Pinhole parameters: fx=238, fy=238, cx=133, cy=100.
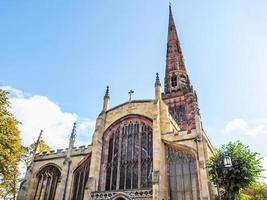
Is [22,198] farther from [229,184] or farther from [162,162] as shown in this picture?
[229,184]

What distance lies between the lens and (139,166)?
18.3 metres

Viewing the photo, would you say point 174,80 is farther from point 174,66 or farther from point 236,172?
point 236,172

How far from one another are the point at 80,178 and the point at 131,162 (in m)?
5.26

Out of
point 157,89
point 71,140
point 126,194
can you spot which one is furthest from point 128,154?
point 71,140

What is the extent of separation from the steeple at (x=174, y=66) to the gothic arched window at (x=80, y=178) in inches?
718

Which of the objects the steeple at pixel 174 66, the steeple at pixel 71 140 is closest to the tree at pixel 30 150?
the steeple at pixel 71 140

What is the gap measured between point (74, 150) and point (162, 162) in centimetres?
913

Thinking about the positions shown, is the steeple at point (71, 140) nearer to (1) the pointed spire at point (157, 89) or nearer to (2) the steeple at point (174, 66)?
(1) the pointed spire at point (157, 89)

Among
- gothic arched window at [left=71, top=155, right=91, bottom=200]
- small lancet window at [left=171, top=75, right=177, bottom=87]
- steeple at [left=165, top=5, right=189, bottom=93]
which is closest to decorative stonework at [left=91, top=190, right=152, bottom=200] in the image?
gothic arched window at [left=71, top=155, right=91, bottom=200]

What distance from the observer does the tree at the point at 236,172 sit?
13.8 meters

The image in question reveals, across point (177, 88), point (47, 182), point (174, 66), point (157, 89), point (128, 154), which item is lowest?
point (47, 182)

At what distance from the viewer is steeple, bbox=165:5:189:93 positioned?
36156 mm

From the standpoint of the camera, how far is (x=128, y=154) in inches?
773

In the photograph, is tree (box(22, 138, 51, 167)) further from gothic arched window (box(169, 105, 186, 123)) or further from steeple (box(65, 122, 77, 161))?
gothic arched window (box(169, 105, 186, 123))
